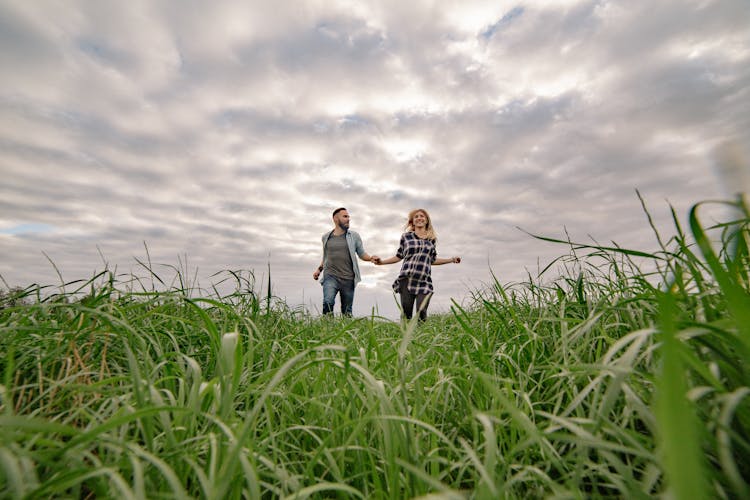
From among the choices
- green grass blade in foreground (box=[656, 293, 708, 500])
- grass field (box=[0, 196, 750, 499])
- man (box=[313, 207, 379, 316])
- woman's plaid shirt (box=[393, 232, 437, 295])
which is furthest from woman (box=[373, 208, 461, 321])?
green grass blade in foreground (box=[656, 293, 708, 500])

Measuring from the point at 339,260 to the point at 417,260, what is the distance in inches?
103

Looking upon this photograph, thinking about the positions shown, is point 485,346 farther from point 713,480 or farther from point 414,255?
point 414,255

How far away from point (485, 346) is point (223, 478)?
1702 millimetres

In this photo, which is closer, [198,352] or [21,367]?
[21,367]

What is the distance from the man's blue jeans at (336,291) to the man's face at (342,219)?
1.41 m

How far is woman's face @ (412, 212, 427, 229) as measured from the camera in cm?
921

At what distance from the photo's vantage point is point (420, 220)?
9242 millimetres

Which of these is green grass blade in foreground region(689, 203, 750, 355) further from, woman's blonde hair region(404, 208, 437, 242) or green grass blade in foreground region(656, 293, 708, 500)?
woman's blonde hair region(404, 208, 437, 242)

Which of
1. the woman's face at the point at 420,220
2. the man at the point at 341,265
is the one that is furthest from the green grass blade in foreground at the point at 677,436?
the man at the point at 341,265

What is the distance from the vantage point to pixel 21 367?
5.99 ft

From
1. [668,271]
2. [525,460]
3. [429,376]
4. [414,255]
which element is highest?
[414,255]

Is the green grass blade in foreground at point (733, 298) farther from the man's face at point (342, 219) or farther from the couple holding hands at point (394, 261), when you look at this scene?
the man's face at point (342, 219)

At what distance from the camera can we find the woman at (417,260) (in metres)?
8.66

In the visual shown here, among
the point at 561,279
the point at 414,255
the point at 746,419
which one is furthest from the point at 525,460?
the point at 414,255
